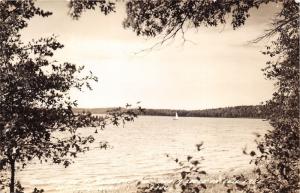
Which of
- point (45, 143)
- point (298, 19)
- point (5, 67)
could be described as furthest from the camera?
point (45, 143)

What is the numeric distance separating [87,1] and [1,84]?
6.20 ft

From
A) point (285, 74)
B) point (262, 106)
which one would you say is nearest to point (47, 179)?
point (262, 106)

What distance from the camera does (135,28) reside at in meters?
7.03

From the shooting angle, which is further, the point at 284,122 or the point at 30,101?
the point at 284,122

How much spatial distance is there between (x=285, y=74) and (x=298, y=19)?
500cm

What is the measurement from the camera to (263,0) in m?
6.78

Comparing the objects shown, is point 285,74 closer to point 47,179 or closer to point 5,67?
point 5,67

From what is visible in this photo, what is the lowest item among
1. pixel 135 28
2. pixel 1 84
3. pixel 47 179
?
pixel 47 179

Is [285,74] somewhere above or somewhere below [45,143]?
above

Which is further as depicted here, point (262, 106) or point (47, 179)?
point (47, 179)

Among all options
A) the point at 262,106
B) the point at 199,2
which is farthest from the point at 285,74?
the point at 199,2

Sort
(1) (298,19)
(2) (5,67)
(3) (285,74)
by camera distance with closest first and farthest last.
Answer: (1) (298,19) < (2) (5,67) < (3) (285,74)

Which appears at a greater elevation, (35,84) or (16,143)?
(35,84)

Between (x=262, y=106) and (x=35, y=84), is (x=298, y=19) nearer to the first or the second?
(x=35, y=84)
